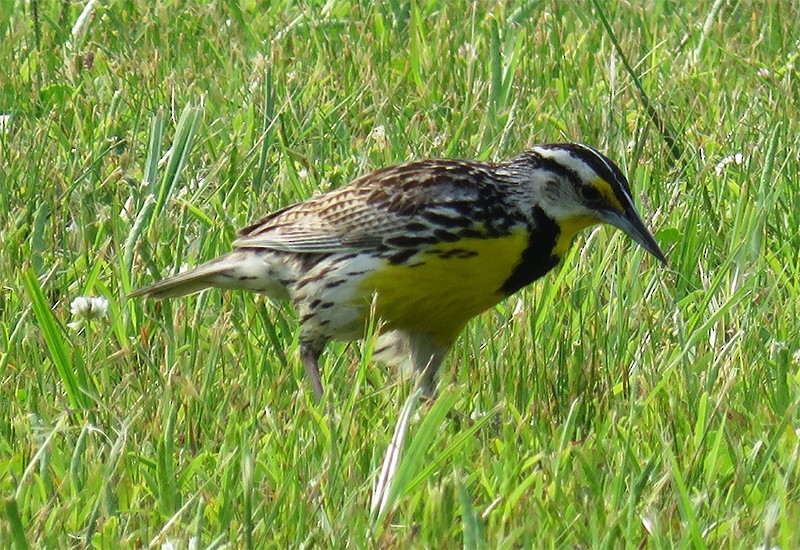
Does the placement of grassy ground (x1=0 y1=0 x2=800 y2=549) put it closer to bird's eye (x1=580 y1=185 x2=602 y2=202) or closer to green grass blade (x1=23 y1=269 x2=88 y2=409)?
green grass blade (x1=23 y1=269 x2=88 y2=409)

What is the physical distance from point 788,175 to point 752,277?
3.89 feet

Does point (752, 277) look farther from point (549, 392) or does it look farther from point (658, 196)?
point (658, 196)

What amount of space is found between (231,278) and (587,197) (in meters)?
1.04

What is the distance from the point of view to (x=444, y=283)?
472cm

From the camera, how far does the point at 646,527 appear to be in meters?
3.44

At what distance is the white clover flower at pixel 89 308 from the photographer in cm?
461

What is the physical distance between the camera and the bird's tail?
4.93 m

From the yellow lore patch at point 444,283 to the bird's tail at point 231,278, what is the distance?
404 millimetres

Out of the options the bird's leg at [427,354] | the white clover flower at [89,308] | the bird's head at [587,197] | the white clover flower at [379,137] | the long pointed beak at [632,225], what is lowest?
the bird's leg at [427,354]

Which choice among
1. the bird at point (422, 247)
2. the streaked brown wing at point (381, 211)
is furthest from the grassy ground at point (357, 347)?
the streaked brown wing at point (381, 211)

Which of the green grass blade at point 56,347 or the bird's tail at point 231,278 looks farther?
the bird's tail at point 231,278

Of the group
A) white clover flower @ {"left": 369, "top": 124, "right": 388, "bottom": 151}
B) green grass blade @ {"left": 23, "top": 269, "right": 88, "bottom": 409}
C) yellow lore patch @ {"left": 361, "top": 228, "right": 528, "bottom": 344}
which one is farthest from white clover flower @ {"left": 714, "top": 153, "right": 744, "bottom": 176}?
green grass blade @ {"left": 23, "top": 269, "right": 88, "bottom": 409}

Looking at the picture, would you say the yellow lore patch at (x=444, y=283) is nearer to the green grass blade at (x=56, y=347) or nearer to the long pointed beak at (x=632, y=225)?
the long pointed beak at (x=632, y=225)

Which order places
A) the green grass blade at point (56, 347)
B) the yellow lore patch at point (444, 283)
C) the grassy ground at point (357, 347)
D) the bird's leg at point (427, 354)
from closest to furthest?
the grassy ground at point (357, 347), the green grass blade at point (56, 347), the yellow lore patch at point (444, 283), the bird's leg at point (427, 354)
